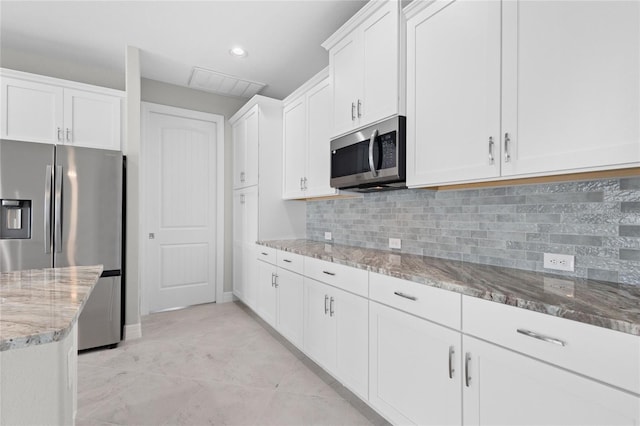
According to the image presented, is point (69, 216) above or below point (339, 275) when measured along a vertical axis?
above

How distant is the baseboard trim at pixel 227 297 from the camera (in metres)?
4.13

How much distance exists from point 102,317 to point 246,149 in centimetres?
218

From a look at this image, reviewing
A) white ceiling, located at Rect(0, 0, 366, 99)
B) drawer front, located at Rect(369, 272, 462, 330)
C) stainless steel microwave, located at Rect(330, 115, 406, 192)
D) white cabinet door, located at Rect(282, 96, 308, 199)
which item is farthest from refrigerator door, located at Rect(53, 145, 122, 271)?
drawer front, located at Rect(369, 272, 462, 330)

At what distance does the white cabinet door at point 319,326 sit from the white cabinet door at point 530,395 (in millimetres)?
984

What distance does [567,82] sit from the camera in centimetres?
121

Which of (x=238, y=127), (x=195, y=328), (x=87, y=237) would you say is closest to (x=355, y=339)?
(x=195, y=328)

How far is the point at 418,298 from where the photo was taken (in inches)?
57.4

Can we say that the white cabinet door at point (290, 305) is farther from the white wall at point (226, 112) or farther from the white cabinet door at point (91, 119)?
the white cabinet door at point (91, 119)

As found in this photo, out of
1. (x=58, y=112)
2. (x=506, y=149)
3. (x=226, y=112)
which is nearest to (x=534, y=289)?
(x=506, y=149)

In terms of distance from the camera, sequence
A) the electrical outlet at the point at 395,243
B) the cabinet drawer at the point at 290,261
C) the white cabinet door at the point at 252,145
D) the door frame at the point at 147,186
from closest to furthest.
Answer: the electrical outlet at the point at 395,243 < the cabinet drawer at the point at 290,261 < the white cabinet door at the point at 252,145 < the door frame at the point at 147,186

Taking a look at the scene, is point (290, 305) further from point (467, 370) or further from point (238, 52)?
point (238, 52)

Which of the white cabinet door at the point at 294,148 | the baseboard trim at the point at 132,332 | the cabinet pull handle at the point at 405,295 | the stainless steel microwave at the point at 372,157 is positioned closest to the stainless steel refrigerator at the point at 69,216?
the baseboard trim at the point at 132,332

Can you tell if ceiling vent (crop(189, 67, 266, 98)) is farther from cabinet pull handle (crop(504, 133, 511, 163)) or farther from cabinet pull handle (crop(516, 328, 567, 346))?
cabinet pull handle (crop(516, 328, 567, 346))

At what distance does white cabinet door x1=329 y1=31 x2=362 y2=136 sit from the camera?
7.27ft
